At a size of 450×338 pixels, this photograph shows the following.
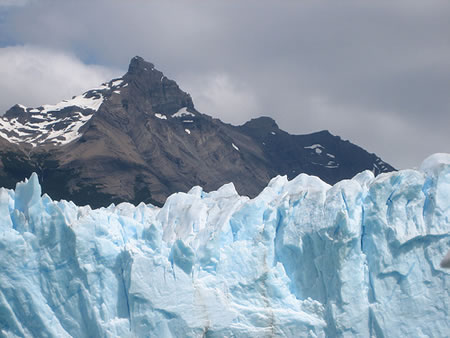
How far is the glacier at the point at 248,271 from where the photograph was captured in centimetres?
2444

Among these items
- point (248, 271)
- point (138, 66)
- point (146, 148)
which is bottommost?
point (248, 271)

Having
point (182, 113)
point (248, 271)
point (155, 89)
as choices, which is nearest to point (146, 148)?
point (182, 113)

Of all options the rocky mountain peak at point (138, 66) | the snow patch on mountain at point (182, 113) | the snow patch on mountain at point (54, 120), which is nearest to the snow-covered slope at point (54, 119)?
the snow patch on mountain at point (54, 120)

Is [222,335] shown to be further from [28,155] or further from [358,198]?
[28,155]

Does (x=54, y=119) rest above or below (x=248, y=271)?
above

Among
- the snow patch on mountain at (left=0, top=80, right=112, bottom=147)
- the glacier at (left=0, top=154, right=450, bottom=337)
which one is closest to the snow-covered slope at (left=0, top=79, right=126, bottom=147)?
the snow patch on mountain at (left=0, top=80, right=112, bottom=147)

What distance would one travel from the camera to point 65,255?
2494 centimetres

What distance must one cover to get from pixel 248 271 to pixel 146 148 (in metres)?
36.2

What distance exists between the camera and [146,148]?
60688 mm

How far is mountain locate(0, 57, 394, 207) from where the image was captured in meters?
55.6

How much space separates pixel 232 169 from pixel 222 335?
121 ft

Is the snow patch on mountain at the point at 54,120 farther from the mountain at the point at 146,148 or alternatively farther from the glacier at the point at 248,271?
the glacier at the point at 248,271

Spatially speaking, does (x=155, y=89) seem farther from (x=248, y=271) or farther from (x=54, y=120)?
(x=248, y=271)

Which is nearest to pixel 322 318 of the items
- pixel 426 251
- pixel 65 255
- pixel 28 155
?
pixel 426 251
